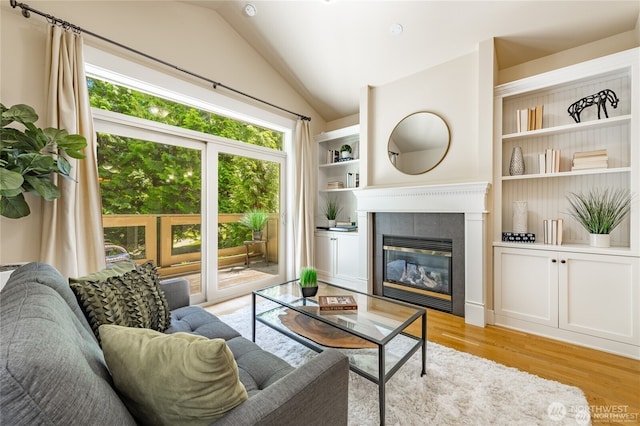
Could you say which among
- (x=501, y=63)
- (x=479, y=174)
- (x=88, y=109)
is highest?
(x=501, y=63)

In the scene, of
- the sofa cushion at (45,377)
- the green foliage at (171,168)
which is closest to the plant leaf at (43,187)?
the green foliage at (171,168)

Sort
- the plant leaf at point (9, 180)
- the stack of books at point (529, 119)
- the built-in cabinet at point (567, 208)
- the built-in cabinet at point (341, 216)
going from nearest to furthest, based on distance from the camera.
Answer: the plant leaf at point (9, 180) < the built-in cabinet at point (567, 208) < the stack of books at point (529, 119) < the built-in cabinet at point (341, 216)

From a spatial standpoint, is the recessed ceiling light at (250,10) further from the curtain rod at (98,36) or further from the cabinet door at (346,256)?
the cabinet door at (346,256)

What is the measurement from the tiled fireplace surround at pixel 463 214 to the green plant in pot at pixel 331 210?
917mm

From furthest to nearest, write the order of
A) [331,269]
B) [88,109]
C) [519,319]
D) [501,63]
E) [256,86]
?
[331,269]
[256,86]
[501,63]
[519,319]
[88,109]

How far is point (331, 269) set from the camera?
4035mm

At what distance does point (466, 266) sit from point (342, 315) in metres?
1.61

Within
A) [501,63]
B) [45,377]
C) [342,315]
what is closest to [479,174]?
[501,63]

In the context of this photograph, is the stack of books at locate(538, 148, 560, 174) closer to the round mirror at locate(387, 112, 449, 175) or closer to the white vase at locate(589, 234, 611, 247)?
the white vase at locate(589, 234, 611, 247)

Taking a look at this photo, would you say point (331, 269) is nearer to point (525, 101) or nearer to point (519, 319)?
point (519, 319)

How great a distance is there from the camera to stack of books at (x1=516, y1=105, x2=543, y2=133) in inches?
101

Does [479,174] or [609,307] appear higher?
[479,174]

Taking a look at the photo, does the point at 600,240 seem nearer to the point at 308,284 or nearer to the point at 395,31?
the point at 308,284

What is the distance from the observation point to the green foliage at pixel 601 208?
220cm
